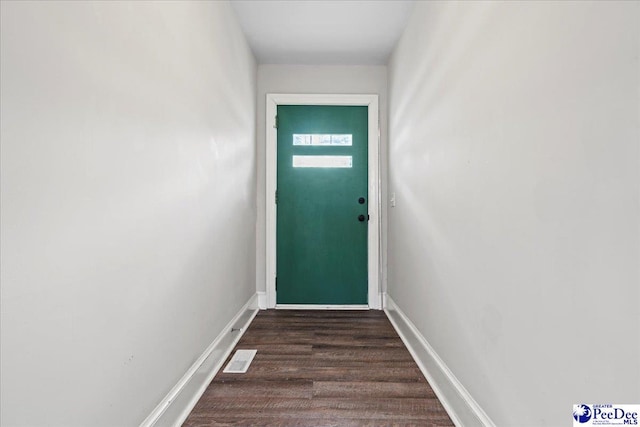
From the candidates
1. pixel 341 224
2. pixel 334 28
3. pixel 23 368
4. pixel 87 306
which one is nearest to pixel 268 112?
pixel 334 28

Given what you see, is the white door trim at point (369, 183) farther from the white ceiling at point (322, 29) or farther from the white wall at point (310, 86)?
the white ceiling at point (322, 29)

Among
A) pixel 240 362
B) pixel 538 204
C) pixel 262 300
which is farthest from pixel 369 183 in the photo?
pixel 538 204

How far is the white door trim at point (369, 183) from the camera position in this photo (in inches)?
144

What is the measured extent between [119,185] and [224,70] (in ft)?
5.09

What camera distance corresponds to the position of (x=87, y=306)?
1.04 m

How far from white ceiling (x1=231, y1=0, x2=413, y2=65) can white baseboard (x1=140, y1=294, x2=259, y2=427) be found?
236 centimetres

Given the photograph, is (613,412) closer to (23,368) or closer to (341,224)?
(23,368)

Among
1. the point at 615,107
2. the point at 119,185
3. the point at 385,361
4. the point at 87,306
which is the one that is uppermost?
the point at 615,107

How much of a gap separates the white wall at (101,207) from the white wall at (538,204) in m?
1.33

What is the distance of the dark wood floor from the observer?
164 centimetres
